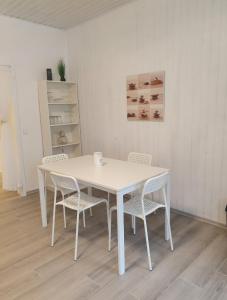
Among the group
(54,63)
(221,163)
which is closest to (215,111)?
(221,163)

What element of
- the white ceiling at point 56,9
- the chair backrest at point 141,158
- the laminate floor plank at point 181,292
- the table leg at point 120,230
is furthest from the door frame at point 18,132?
the laminate floor plank at point 181,292

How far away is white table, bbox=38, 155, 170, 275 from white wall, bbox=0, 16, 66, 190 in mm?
1339

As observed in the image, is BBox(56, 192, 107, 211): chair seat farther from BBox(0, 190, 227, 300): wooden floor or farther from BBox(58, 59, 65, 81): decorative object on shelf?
BBox(58, 59, 65, 81): decorative object on shelf

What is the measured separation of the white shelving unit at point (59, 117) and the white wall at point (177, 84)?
28.0 inches

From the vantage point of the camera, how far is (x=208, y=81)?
8.89 feet

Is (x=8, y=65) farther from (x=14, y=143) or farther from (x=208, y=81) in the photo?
(x=208, y=81)

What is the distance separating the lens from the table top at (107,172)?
2.13 metres

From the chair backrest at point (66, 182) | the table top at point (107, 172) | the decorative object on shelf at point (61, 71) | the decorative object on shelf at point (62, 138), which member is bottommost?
the chair backrest at point (66, 182)

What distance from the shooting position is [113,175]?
2.36 m

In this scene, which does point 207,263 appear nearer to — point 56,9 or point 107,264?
point 107,264

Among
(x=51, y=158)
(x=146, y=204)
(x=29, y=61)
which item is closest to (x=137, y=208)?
(x=146, y=204)

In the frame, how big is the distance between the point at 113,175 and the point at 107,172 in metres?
0.14

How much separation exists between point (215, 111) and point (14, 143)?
122 inches

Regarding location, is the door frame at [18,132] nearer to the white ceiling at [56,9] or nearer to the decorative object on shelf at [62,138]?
the decorative object on shelf at [62,138]
